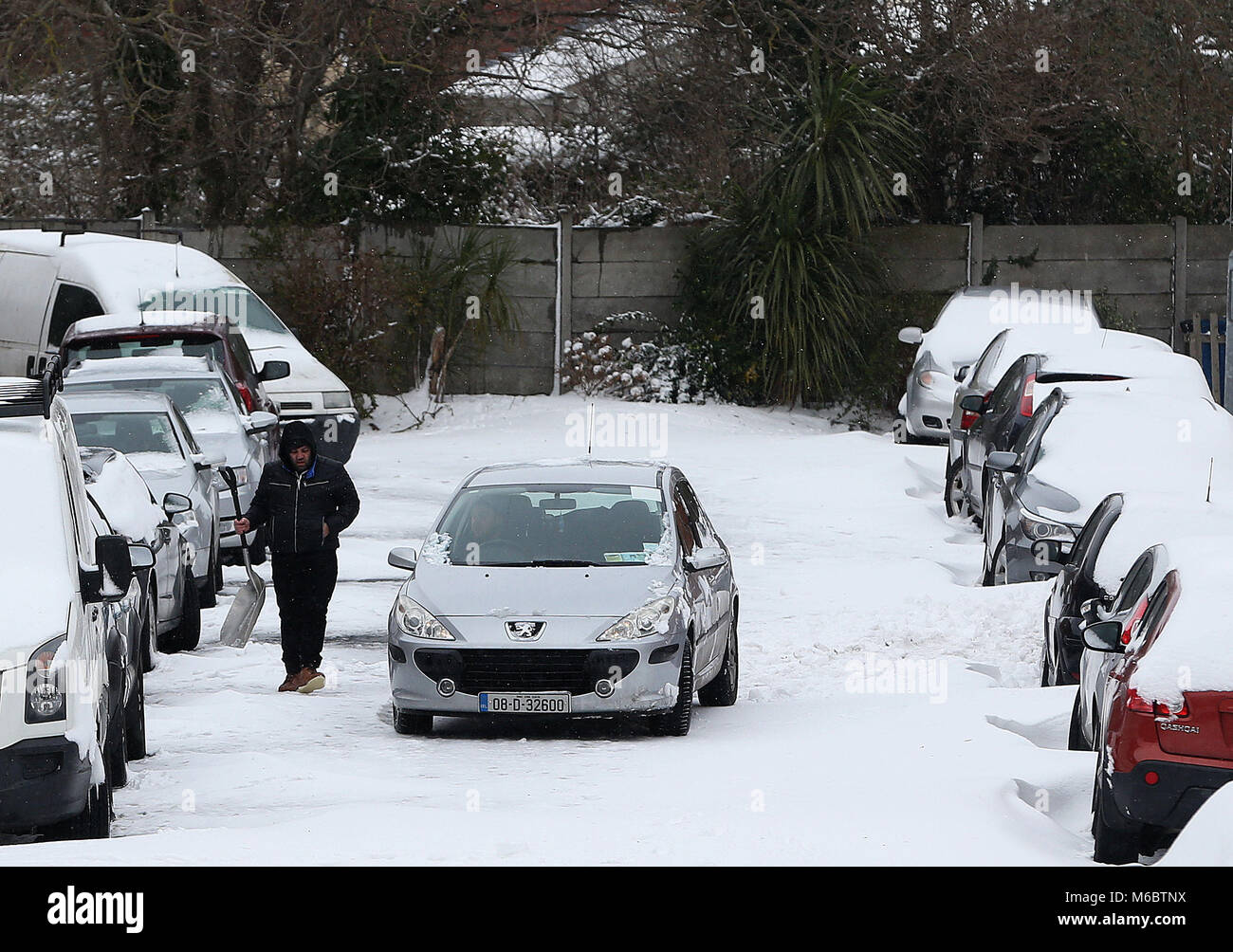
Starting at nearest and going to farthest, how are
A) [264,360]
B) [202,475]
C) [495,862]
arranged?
[495,862], [202,475], [264,360]

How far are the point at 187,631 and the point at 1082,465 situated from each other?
234 inches

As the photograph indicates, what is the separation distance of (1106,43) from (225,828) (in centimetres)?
2059

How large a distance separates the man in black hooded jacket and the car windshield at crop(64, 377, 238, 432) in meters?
4.23

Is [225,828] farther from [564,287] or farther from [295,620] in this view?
[564,287]

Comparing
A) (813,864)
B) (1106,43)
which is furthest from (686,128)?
(813,864)

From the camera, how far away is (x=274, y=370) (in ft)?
56.0

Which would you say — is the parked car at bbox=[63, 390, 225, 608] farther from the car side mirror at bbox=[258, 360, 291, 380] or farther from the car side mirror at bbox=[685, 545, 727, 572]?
the car side mirror at bbox=[685, 545, 727, 572]

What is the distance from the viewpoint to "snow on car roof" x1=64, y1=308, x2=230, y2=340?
16.3 m

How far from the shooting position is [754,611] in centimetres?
1280

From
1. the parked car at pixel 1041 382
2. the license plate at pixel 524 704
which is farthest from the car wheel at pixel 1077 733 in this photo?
the parked car at pixel 1041 382

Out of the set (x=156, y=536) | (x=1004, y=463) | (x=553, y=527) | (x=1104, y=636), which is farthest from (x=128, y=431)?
(x=1104, y=636)

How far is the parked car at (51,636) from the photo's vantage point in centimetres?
654

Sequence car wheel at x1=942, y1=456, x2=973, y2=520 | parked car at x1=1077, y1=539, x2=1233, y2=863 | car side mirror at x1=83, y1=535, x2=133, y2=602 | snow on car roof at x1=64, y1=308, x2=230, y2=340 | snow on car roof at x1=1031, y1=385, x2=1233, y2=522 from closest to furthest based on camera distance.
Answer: parked car at x1=1077, y1=539, x2=1233, y2=863
car side mirror at x1=83, y1=535, x2=133, y2=602
snow on car roof at x1=1031, y1=385, x2=1233, y2=522
snow on car roof at x1=64, y1=308, x2=230, y2=340
car wheel at x1=942, y1=456, x2=973, y2=520

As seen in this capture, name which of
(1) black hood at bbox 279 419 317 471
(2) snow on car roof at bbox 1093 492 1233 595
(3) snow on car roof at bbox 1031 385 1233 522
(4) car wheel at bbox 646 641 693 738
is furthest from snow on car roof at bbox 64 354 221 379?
(2) snow on car roof at bbox 1093 492 1233 595
